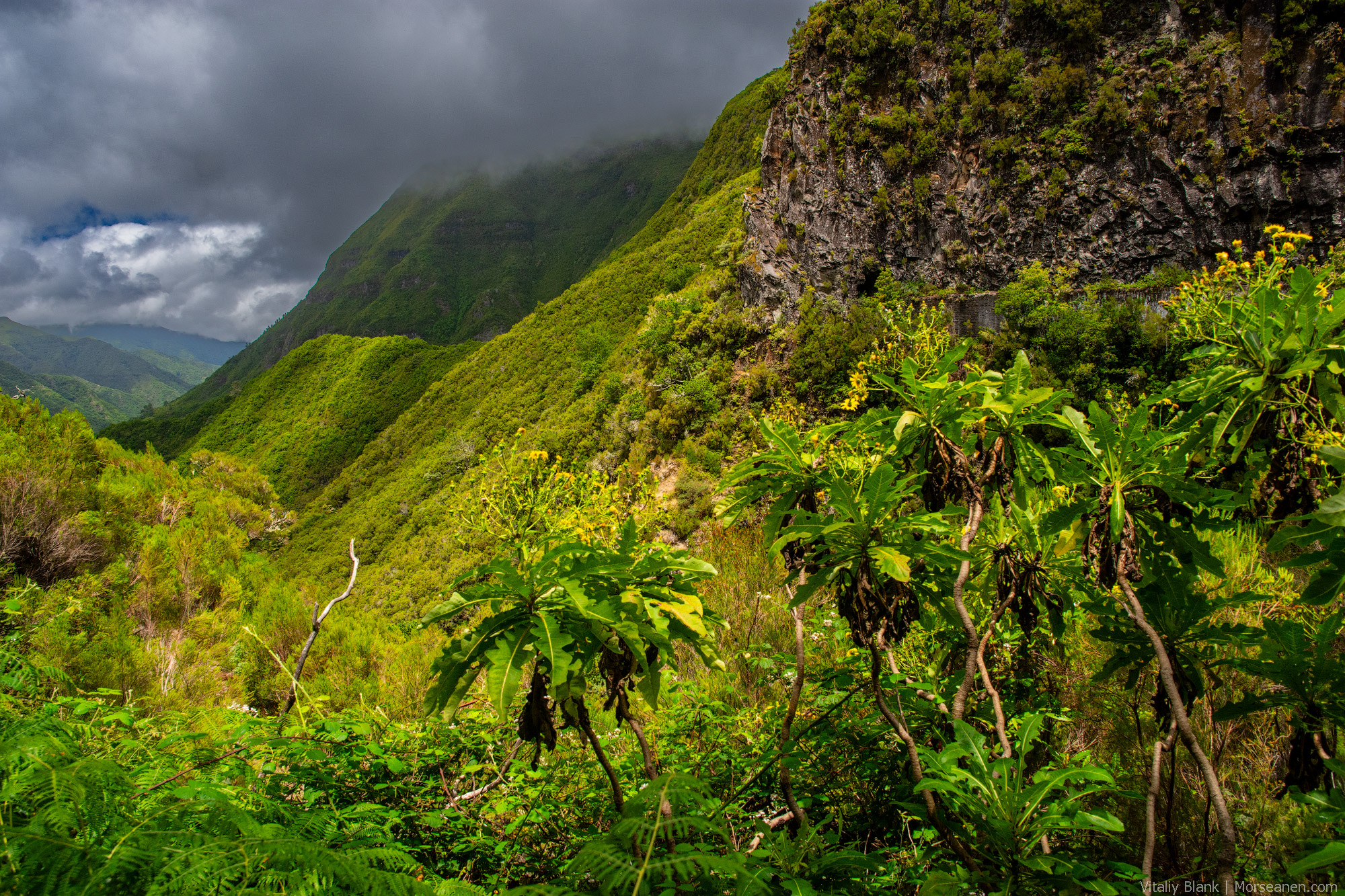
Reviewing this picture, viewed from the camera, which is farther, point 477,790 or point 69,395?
point 69,395

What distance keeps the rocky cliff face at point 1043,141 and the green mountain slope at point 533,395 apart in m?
4.59

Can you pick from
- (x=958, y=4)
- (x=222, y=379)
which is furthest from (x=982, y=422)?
(x=222, y=379)

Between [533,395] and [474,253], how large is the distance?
123 m

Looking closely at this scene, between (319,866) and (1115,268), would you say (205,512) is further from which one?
(1115,268)

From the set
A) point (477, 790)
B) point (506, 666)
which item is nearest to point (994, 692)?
point (506, 666)

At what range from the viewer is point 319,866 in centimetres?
88

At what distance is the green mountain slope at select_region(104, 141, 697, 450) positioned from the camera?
11931 centimetres

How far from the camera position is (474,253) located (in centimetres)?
13938

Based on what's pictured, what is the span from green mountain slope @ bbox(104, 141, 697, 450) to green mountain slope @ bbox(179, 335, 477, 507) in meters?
47.0

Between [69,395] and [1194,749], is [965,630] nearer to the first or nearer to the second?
[1194,749]

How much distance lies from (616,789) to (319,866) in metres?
0.62

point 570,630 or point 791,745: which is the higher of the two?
point 570,630

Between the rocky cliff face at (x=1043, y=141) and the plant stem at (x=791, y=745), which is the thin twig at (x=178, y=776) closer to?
the plant stem at (x=791, y=745)

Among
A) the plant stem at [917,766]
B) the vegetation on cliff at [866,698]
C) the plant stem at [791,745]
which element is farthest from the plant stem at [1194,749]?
the plant stem at [791,745]
